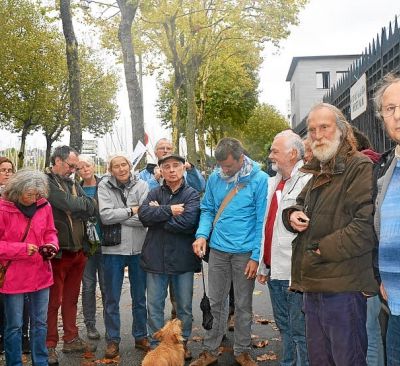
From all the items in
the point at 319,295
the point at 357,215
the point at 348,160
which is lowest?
the point at 319,295

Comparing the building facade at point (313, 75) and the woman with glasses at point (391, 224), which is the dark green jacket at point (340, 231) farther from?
the building facade at point (313, 75)

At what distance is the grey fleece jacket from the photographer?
558cm

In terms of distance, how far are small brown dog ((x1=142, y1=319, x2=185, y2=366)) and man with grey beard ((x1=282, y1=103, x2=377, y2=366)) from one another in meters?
1.49

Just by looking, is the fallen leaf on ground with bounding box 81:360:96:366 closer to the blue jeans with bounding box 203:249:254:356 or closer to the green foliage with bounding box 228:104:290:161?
the blue jeans with bounding box 203:249:254:356

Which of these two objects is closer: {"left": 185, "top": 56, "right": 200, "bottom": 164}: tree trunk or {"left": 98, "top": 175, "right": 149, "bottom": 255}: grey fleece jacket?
{"left": 98, "top": 175, "right": 149, "bottom": 255}: grey fleece jacket

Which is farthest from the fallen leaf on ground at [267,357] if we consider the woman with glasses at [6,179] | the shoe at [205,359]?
the woman with glasses at [6,179]

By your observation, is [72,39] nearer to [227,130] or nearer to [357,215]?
[357,215]

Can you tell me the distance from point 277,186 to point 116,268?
208 cm

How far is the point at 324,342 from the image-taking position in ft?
11.0

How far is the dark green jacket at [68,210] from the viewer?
5461 mm

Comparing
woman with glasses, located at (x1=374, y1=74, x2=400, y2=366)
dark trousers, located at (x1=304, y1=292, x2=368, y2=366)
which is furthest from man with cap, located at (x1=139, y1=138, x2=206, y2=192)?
woman with glasses, located at (x1=374, y1=74, x2=400, y2=366)

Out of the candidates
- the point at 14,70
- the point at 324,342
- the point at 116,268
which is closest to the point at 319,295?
the point at 324,342

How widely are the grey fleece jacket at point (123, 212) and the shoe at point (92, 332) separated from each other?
131 cm

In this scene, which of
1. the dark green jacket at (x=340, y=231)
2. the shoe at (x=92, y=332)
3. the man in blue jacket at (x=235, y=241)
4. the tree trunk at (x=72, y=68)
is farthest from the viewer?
the tree trunk at (x=72, y=68)
